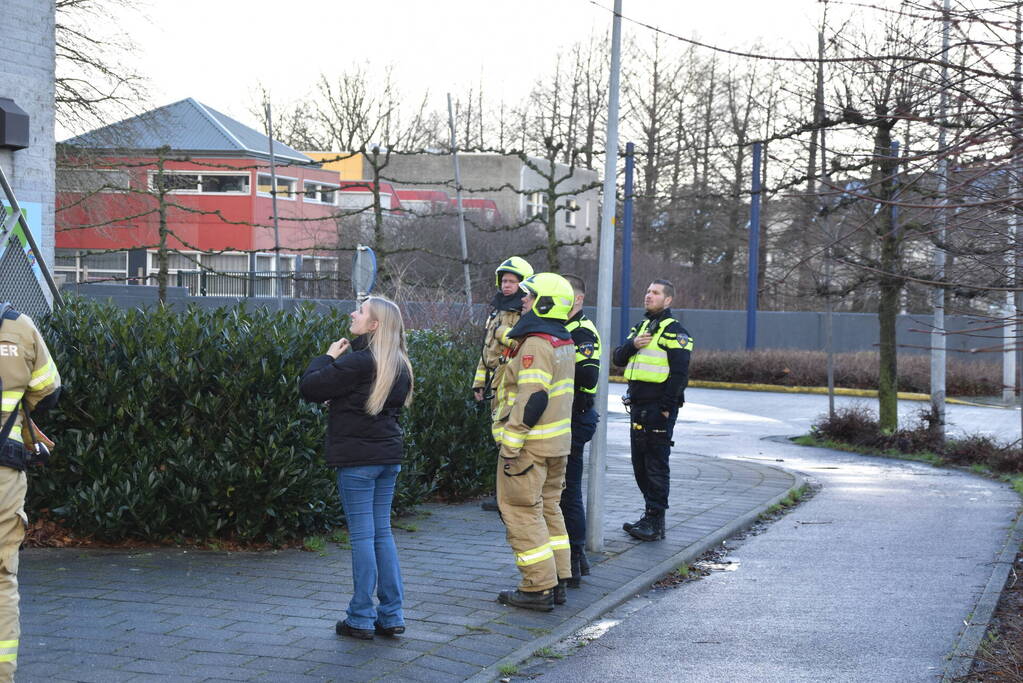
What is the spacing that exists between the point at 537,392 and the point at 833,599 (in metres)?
2.49

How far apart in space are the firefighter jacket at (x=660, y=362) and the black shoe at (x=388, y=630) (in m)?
3.21

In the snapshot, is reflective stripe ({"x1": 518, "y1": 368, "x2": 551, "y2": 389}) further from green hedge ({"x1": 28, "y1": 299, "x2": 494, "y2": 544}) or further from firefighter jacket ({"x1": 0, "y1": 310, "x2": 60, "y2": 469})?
firefighter jacket ({"x1": 0, "y1": 310, "x2": 60, "y2": 469})

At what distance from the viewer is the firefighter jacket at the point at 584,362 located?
24.3ft

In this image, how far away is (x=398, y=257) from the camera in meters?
39.3

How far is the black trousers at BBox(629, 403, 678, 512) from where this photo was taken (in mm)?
8781

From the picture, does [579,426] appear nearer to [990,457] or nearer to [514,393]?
[514,393]

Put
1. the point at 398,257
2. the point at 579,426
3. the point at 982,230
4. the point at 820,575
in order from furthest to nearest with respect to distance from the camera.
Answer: the point at 398,257 < the point at 820,575 < the point at 579,426 < the point at 982,230

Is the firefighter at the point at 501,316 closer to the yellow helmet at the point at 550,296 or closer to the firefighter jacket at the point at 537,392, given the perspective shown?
the firefighter jacket at the point at 537,392

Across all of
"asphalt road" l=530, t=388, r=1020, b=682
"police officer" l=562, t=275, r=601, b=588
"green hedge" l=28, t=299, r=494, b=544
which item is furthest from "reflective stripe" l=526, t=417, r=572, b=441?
"green hedge" l=28, t=299, r=494, b=544

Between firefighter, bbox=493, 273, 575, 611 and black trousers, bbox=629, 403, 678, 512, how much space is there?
210 cm

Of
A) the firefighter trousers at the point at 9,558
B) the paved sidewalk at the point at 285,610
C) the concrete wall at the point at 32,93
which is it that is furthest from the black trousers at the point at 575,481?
the concrete wall at the point at 32,93

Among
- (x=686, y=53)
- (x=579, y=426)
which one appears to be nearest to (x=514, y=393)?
(x=579, y=426)

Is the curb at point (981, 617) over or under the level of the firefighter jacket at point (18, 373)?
under

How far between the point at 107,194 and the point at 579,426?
2786cm
